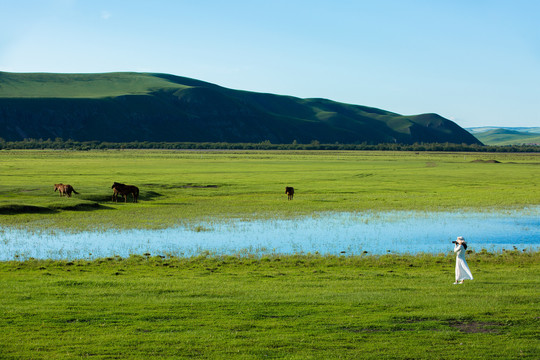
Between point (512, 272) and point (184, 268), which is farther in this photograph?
point (184, 268)

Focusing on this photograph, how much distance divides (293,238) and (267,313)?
15327 mm

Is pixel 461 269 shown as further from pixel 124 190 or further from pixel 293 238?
pixel 124 190

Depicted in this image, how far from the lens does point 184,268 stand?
2159 centimetres

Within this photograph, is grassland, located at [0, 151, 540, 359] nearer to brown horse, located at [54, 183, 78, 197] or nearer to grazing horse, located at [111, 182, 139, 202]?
grazing horse, located at [111, 182, 139, 202]

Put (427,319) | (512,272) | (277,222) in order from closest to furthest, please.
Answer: (427,319)
(512,272)
(277,222)

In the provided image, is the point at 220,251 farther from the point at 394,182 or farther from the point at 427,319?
the point at 394,182

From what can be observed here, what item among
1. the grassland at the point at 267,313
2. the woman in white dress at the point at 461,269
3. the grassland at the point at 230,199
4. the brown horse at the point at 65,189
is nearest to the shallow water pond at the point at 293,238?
the grassland at the point at 230,199

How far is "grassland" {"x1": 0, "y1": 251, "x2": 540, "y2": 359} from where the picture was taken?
11883mm

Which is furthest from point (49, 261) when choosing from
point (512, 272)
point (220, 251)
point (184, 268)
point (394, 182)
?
point (394, 182)

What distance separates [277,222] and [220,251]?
32.6 feet

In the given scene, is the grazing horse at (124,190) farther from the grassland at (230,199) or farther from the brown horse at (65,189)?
the brown horse at (65,189)

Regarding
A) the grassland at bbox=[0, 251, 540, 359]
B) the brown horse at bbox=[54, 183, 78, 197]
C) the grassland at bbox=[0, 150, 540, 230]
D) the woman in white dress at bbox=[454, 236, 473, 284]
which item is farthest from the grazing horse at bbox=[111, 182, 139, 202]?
the woman in white dress at bbox=[454, 236, 473, 284]

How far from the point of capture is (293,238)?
2969cm

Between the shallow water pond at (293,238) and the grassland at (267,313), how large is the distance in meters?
4.66
